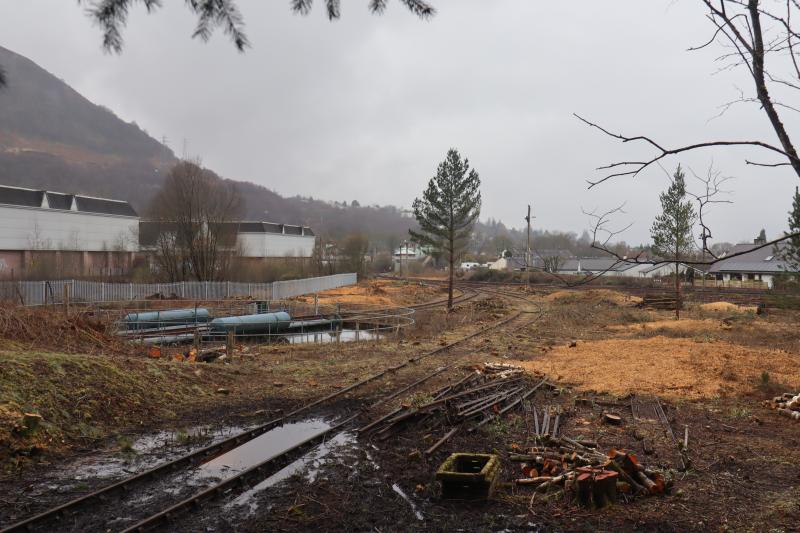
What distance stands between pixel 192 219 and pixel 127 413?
1508 inches

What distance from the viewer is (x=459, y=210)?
38719mm

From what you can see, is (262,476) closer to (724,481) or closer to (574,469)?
(574,469)

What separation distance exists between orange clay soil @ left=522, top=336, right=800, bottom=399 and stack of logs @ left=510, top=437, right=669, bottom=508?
18.7 feet

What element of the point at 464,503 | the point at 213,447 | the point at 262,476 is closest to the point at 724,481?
the point at 464,503

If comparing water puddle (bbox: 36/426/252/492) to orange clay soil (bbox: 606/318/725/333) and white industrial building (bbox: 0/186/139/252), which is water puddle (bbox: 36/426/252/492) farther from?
white industrial building (bbox: 0/186/139/252)

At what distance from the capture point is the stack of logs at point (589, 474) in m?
7.36

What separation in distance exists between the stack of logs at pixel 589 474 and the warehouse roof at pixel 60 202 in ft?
185

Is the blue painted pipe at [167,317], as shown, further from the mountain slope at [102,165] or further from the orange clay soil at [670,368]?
the orange clay soil at [670,368]

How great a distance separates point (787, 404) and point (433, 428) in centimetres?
767

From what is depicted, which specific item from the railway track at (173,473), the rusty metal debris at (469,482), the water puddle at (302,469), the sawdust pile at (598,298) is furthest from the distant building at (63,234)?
the rusty metal debris at (469,482)

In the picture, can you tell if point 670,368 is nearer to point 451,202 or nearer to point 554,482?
point 554,482

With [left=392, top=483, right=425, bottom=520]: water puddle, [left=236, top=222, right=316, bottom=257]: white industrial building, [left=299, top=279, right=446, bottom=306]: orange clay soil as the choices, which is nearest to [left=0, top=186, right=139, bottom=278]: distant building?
[left=236, top=222, right=316, bottom=257]: white industrial building

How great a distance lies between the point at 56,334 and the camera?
16172 mm

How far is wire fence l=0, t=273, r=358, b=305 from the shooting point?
35.6 meters
